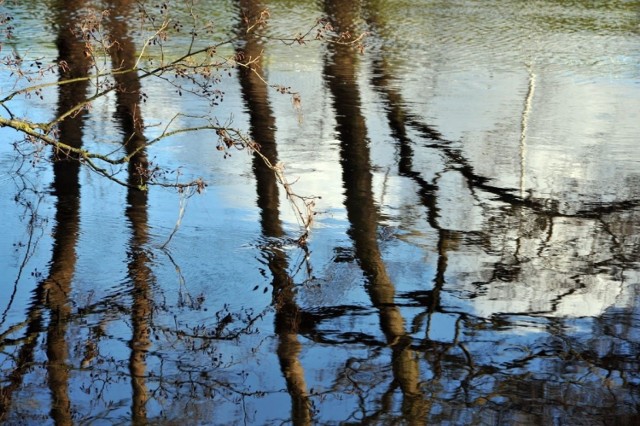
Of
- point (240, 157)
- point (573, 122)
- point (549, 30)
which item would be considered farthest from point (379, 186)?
point (549, 30)

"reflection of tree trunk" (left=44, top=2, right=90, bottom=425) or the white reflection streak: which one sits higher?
the white reflection streak

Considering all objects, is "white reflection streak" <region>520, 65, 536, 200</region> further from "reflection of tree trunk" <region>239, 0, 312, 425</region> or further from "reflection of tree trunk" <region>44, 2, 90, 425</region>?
"reflection of tree trunk" <region>44, 2, 90, 425</region>

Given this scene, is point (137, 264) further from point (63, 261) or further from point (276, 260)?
point (276, 260)

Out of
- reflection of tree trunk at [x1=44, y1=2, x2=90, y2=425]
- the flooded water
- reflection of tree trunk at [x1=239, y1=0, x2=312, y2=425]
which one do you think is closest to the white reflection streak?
the flooded water

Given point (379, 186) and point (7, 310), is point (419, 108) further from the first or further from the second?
point (7, 310)

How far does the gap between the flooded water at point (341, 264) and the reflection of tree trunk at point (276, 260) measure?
2cm

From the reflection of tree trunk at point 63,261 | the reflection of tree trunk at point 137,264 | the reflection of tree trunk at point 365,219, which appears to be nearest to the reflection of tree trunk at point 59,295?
the reflection of tree trunk at point 63,261

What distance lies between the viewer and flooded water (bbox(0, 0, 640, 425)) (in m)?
5.91

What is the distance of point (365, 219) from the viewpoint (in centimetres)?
920

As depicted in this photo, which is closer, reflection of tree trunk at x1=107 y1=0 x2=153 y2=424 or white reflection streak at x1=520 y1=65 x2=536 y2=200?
reflection of tree trunk at x1=107 y1=0 x2=153 y2=424

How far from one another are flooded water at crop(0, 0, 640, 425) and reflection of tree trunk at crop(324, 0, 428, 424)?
0.08 feet

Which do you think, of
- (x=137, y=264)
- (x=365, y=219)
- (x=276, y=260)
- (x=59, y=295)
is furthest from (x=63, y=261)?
(x=365, y=219)

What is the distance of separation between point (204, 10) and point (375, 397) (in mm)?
20261

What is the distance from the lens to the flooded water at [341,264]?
5.91 metres
